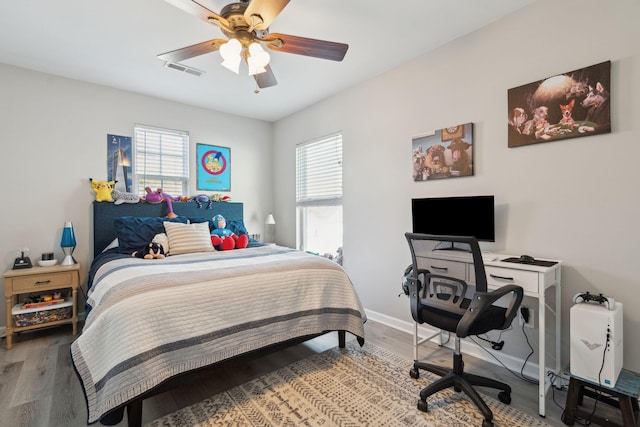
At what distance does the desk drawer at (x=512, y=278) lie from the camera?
176 cm

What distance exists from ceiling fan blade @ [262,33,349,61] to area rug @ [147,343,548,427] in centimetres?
225

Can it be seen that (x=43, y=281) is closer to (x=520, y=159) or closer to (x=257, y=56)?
(x=257, y=56)

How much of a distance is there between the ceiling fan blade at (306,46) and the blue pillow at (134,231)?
220 cm

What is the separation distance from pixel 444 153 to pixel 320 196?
70.2 inches

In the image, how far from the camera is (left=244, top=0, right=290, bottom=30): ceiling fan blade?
1562 millimetres

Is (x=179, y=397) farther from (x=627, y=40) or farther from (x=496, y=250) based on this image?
(x=627, y=40)

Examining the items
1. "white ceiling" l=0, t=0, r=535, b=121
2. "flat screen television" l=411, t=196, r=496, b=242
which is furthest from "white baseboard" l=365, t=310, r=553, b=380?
"white ceiling" l=0, t=0, r=535, b=121

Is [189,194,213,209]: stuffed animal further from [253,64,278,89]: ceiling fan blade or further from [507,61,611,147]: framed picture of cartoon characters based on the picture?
[507,61,611,147]: framed picture of cartoon characters

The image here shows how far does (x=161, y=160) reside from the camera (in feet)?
12.5

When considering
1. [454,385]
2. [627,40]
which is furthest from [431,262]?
[627,40]

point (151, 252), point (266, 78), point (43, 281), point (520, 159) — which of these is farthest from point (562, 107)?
point (43, 281)

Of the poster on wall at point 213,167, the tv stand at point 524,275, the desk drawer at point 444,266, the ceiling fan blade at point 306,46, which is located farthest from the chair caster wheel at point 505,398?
the poster on wall at point 213,167

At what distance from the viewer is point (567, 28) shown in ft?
6.44

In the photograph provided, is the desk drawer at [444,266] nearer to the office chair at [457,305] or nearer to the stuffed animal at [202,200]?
the office chair at [457,305]
